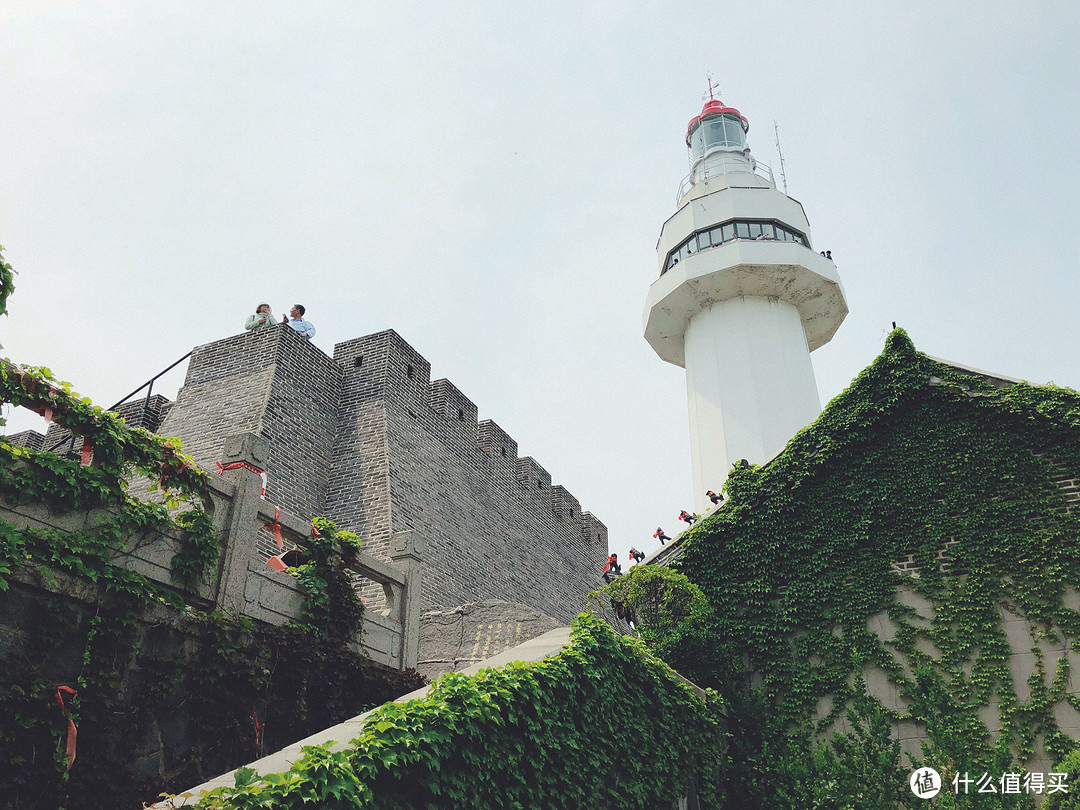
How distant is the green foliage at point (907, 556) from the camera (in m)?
9.34

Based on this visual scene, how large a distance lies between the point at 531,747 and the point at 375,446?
30.9 ft

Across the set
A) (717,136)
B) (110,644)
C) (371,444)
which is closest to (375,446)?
(371,444)

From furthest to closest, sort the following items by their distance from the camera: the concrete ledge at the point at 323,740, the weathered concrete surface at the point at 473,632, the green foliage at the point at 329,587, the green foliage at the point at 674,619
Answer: the weathered concrete surface at the point at 473,632, the green foliage at the point at 674,619, the green foliage at the point at 329,587, the concrete ledge at the point at 323,740

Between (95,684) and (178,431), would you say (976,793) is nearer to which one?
(95,684)

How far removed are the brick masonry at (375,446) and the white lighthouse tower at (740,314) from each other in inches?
257

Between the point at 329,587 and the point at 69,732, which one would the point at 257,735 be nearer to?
the point at 329,587

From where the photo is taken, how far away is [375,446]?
14570mm

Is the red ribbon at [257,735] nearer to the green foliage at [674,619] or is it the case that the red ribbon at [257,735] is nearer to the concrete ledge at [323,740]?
the concrete ledge at [323,740]

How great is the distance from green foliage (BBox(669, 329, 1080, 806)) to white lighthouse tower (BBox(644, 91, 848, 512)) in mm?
9470

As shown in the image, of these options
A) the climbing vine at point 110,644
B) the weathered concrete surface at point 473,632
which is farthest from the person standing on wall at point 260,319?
the climbing vine at point 110,644

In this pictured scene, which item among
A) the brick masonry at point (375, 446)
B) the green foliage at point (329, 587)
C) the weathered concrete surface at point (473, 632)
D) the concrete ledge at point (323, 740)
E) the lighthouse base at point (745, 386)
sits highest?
the lighthouse base at point (745, 386)

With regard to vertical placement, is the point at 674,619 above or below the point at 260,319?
below

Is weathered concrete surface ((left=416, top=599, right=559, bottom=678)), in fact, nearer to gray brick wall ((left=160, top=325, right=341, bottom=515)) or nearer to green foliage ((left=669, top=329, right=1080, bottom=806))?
green foliage ((left=669, top=329, right=1080, bottom=806))

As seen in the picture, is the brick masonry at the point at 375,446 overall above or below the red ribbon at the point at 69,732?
above
